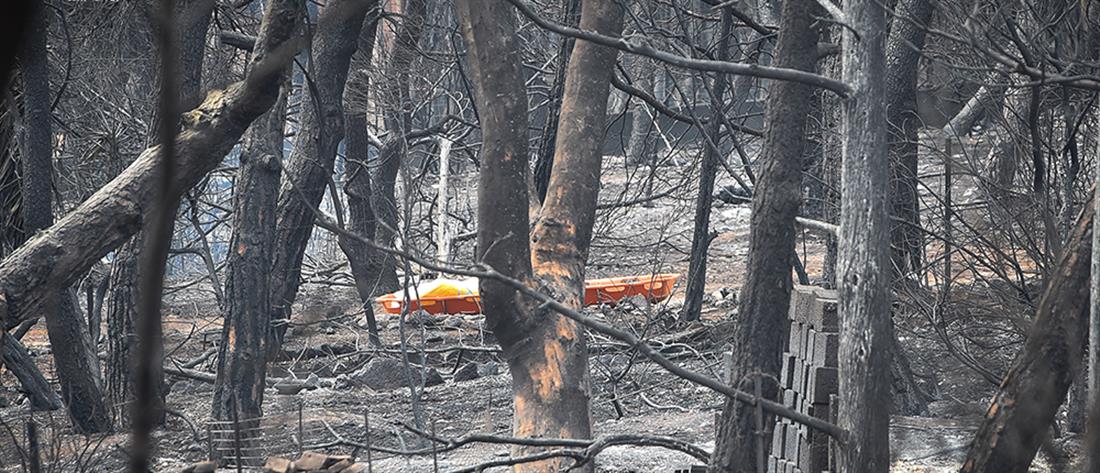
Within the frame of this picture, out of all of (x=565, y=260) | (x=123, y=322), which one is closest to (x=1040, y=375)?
(x=565, y=260)

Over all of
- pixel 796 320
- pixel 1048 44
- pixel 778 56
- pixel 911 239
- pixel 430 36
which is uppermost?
pixel 430 36

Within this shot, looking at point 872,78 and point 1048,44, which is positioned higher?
point 1048,44

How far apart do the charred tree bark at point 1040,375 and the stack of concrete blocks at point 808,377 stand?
87 cm

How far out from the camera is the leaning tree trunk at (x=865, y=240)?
4.81m

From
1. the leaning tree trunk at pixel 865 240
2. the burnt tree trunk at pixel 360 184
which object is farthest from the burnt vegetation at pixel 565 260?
the burnt tree trunk at pixel 360 184

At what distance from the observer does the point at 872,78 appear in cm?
480

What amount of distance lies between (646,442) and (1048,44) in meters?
4.44

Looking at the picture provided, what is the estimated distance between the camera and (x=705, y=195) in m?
13.1

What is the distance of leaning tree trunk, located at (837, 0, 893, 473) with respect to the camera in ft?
15.8

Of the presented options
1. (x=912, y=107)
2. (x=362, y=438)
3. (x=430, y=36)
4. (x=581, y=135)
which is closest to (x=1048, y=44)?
(x=912, y=107)

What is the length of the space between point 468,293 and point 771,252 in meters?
10.1

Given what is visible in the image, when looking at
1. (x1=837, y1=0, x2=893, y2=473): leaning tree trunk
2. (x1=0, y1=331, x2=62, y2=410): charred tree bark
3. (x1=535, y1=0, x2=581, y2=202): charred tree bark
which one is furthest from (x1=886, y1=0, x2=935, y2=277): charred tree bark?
(x1=0, y1=331, x2=62, y2=410): charred tree bark

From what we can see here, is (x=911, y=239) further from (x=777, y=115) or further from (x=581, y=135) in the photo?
(x=777, y=115)

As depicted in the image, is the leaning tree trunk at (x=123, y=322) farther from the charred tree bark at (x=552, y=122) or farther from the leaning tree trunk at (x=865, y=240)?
the leaning tree trunk at (x=865, y=240)
